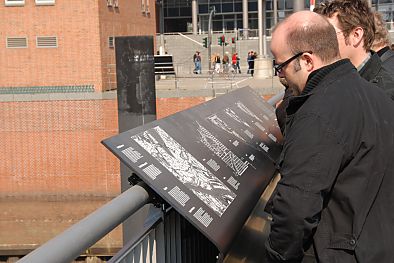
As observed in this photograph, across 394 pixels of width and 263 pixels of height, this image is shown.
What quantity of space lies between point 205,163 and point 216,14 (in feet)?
197

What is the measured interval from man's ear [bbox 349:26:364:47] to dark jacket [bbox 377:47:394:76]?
44 cm

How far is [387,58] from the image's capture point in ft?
14.4

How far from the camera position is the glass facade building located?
61.2 metres

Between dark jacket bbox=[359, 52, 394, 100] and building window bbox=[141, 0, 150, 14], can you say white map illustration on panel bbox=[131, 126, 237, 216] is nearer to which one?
dark jacket bbox=[359, 52, 394, 100]

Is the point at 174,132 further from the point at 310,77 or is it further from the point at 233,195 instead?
the point at 310,77

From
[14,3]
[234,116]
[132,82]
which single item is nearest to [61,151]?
[14,3]

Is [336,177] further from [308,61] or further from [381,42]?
[381,42]

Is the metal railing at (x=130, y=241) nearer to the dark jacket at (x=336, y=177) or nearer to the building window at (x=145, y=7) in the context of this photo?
the dark jacket at (x=336, y=177)

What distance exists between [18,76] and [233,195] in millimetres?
28616

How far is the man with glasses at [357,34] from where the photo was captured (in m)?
3.50

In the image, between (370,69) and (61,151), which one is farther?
(61,151)

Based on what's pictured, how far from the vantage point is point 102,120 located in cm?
2800

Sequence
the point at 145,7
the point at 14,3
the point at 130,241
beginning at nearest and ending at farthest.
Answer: the point at 130,241, the point at 14,3, the point at 145,7

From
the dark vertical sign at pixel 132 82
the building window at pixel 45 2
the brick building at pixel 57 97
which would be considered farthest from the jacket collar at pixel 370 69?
the building window at pixel 45 2
